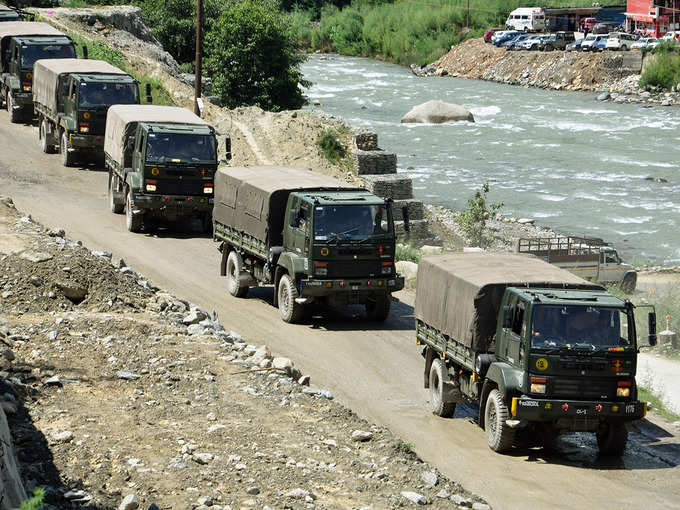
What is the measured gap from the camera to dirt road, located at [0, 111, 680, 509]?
14.4m

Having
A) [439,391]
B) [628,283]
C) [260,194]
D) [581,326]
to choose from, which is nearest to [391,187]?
[628,283]

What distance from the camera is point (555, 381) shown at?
1475 centimetres

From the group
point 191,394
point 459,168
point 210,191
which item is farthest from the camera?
point 459,168

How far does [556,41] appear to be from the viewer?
99250 mm

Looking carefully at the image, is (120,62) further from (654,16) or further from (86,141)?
(654,16)

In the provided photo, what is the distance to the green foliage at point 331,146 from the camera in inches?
1564

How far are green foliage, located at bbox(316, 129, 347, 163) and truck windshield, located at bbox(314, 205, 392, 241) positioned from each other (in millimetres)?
17863

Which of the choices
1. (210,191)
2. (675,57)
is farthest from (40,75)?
(675,57)

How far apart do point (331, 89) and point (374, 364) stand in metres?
66.0

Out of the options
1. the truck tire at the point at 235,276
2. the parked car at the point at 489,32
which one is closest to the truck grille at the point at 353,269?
the truck tire at the point at 235,276

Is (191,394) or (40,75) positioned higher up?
(40,75)

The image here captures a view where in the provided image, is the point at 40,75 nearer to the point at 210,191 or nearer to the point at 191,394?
the point at 210,191

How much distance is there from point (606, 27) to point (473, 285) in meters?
91.8

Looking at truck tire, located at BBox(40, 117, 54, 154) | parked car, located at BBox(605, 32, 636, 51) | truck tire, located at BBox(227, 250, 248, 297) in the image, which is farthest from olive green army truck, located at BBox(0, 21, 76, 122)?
parked car, located at BBox(605, 32, 636, 51)
